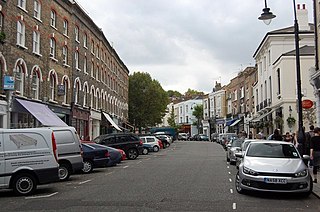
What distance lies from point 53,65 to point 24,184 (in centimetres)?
2071

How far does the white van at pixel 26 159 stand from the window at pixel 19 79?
1404 centimetres

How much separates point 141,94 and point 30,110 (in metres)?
51.7

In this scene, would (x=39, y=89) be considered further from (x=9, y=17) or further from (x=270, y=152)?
(x=270, y=152)

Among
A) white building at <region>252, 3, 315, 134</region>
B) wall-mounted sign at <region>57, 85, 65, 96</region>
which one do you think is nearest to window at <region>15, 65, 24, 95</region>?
wall-mounted sign at <region>57, 85, 65, 96</region>

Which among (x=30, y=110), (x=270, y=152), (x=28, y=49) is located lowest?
(x=270, y=152)

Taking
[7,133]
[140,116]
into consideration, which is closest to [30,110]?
[7,133]

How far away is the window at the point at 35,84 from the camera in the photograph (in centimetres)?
2914

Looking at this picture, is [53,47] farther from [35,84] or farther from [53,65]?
[35,84]

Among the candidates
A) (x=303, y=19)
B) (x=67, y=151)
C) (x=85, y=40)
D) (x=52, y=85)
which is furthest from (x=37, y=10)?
(x=303, y=19)

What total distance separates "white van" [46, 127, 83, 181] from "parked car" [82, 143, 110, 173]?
295cm

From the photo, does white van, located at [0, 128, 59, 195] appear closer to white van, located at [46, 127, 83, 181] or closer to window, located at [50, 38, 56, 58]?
white van, located at [46, 127, 83, 181]

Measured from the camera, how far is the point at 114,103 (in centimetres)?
6000

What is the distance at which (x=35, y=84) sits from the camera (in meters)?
29.5

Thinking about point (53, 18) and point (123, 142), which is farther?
point (53, 18)
